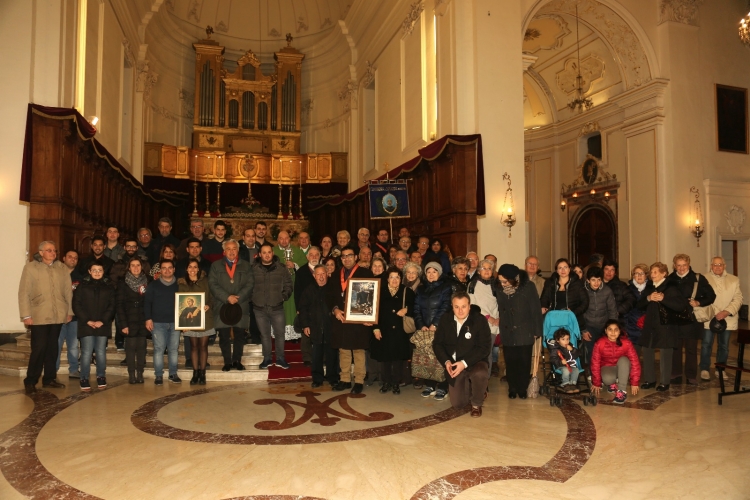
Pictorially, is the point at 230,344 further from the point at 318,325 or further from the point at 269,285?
the point at 318,325

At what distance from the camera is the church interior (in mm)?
3854

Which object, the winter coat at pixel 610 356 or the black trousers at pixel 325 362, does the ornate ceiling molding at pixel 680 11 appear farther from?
the black trousers at pixel 325 362

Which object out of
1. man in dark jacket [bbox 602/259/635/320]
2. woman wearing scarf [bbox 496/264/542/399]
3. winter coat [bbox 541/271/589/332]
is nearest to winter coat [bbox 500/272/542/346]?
woman wearing scarf [bbox 496/264/542/399]

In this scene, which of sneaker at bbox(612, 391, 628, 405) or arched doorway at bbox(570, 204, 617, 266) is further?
arched doorway at bbox(570, 204, 617, 266)

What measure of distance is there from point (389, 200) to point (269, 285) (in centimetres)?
394

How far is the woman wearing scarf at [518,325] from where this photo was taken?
5.84 metres

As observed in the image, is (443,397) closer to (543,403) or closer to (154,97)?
(543,403)

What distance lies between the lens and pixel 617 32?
40.6 feet

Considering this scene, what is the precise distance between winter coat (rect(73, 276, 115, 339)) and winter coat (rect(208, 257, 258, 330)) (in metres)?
1.18

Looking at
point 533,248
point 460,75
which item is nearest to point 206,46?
point 460,75

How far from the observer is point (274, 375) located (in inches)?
266

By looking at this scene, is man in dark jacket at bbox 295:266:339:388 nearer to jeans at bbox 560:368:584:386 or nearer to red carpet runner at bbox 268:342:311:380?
red carpet runner at bbox 268:342:311:380

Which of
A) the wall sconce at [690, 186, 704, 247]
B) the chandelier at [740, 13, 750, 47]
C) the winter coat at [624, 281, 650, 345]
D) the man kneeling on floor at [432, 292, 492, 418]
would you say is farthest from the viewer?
the wall sconce at [690, 186, 704, 247]

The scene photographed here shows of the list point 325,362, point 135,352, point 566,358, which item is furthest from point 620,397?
point 135,352
